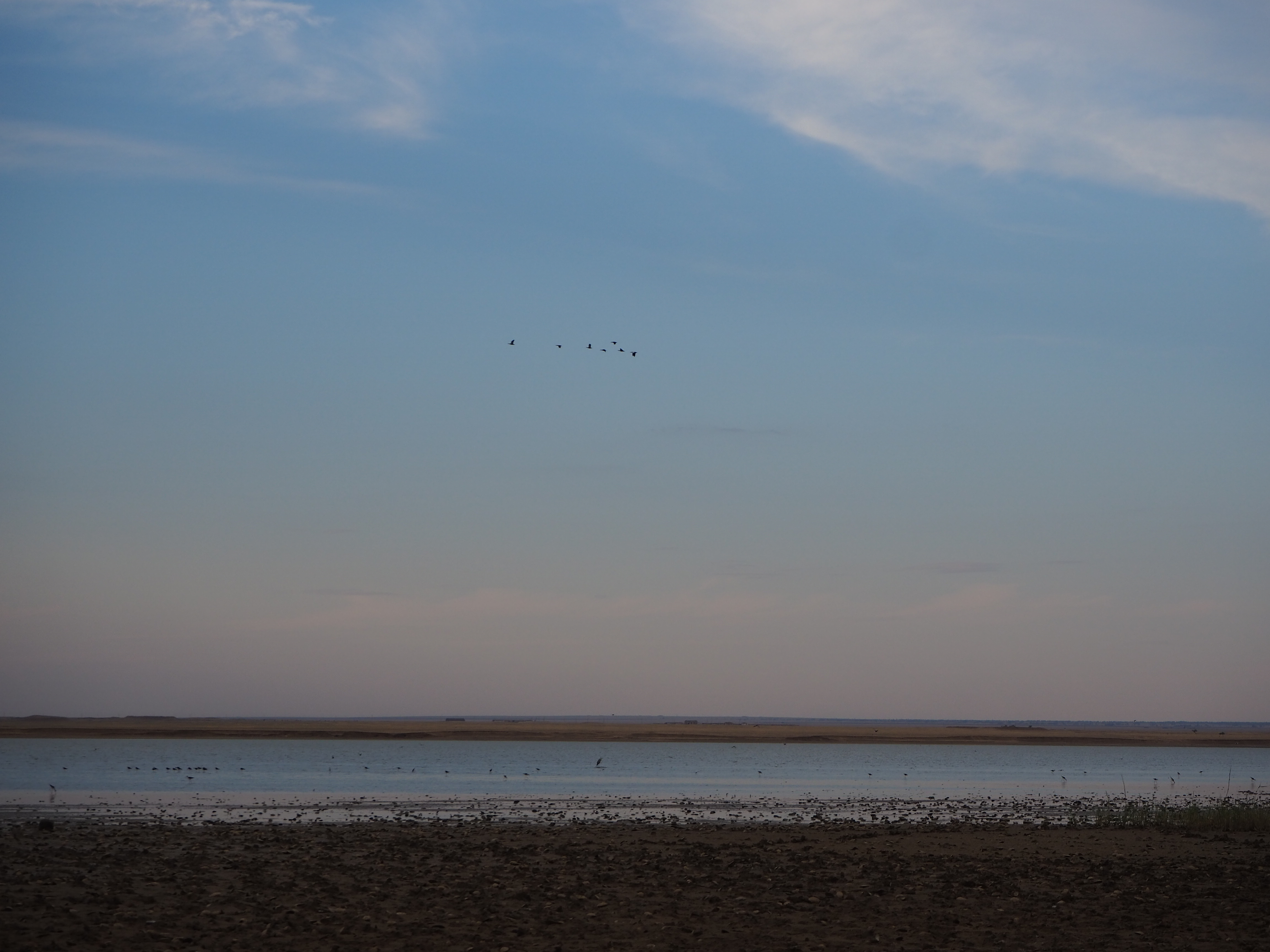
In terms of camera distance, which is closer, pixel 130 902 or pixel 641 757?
pixel 130 902

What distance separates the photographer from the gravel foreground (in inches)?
699

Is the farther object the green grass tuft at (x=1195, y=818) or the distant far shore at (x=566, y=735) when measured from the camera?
the distant far shore at (x=566, y=735)

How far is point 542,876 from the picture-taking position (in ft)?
76.3

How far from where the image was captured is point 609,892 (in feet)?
70.9

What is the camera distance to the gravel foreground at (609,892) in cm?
1775

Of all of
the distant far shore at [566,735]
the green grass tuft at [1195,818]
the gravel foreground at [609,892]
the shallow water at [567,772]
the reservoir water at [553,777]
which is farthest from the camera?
the distant far shore at [566,735]

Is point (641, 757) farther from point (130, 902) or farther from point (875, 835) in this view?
point (130, 902)

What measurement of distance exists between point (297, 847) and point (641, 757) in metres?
68.4

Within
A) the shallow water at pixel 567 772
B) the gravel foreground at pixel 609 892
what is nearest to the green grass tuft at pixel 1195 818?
the gravel foreground at pixel 609 892

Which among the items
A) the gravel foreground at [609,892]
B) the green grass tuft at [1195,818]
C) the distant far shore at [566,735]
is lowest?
the distant far shore at [566,735]

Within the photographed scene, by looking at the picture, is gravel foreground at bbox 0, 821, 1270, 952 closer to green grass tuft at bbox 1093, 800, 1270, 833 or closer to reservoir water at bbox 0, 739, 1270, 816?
green grass tuft at bbox 1093, 800, 1270, 833

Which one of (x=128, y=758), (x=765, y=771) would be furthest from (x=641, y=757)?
(x=128, y=758)

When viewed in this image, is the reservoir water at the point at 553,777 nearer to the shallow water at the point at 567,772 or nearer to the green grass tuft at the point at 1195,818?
the shallow water at the point at 567,772

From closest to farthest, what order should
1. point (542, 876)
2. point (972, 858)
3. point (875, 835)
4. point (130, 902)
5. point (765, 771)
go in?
1. point (130, 902)
2. point (542, 876)
3. point (972, 858)
4. point (875, 835)
5. point (765, 771)
